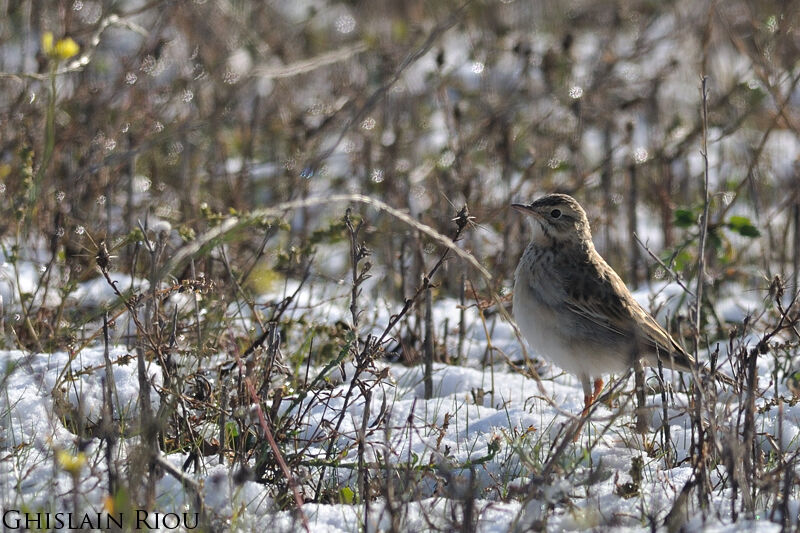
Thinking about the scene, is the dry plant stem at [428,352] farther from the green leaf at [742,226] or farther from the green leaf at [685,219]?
the green leaf at [742,226]

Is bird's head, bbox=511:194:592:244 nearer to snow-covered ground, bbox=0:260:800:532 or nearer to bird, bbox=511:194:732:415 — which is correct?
bird, bbox=511:194:732:415

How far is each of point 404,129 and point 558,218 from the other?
4.22m

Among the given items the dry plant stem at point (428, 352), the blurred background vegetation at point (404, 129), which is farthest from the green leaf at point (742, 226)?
the dry plant stem at point (428, 352)

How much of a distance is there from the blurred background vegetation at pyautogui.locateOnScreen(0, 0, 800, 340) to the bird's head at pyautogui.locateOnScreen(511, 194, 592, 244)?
2.29ft

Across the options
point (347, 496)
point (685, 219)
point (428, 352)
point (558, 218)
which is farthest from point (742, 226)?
point (347, 496)

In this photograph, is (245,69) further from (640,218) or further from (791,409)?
(791,409)

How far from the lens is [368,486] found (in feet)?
11.0

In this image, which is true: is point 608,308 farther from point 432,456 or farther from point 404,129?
point 404,129

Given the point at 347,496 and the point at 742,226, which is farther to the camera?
the point at 742,226

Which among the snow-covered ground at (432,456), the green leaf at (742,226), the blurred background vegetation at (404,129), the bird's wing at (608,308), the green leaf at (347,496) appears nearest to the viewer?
the snow-covered ground at (432,456)

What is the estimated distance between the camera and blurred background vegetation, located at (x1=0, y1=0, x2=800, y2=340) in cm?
668

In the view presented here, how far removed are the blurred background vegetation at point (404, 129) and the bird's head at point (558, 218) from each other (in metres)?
0.70

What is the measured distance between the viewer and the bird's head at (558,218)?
17.8ft

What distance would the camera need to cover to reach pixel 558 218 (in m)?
5.43
